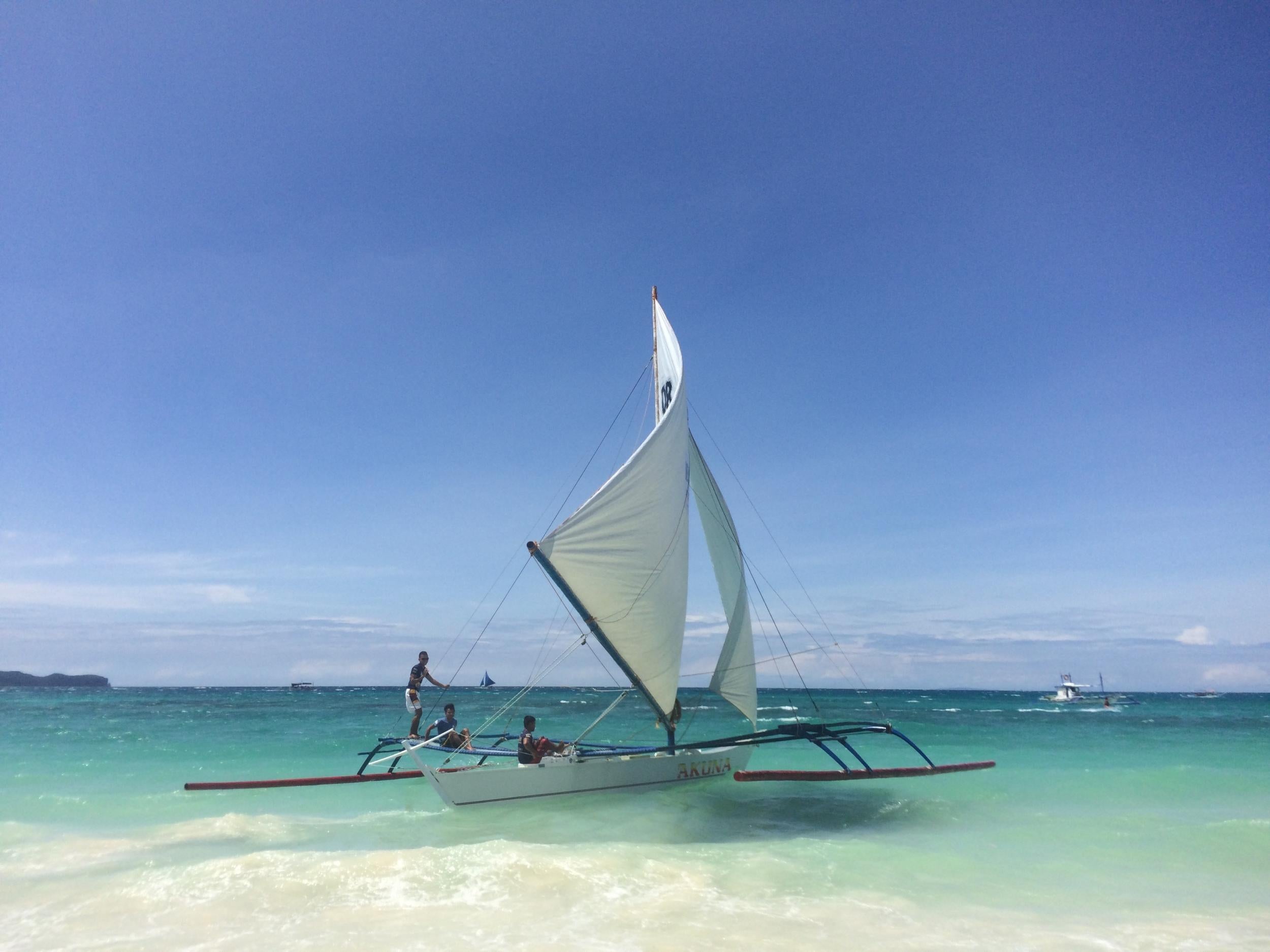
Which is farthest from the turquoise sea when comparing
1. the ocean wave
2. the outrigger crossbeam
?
the outrigger crossbeam

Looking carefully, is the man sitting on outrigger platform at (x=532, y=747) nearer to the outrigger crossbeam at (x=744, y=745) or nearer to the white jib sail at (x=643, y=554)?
the outrigger crossbeam at (x=744, y=745)

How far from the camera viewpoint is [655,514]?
16.2 metres

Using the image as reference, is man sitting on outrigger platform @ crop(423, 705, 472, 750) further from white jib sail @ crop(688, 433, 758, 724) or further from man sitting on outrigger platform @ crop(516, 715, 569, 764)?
white jib sail @ crop(688, 433, 758, 724)

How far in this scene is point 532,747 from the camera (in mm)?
15555

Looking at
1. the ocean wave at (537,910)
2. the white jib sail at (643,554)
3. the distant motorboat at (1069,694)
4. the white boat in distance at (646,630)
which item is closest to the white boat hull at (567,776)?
the white boat in distance at (646,630)

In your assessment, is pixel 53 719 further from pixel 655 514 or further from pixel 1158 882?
pixel 1158 882

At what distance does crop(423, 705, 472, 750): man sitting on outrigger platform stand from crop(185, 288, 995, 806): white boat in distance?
15 cm

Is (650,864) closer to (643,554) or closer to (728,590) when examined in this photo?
(643,554)

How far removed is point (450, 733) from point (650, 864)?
6591 mm

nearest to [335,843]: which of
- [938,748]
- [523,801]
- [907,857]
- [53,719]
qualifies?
[523,801]

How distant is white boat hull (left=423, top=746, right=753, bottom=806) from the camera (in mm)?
14508

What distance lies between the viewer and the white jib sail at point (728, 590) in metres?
18.9

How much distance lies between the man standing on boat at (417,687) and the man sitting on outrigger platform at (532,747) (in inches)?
94.4

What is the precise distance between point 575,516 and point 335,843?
748 centimetres
